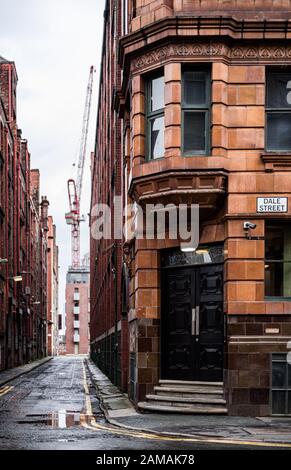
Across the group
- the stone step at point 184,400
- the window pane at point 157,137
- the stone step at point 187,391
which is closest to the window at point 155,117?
the window pane at point 157,137

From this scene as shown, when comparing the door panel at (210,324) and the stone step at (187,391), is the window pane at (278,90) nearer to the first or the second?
the door panel at (210,324)

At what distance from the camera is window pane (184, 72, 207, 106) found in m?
18.9

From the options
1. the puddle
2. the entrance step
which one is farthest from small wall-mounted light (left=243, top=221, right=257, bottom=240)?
the puddle

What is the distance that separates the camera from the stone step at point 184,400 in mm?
18297

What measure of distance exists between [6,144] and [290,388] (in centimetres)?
4068

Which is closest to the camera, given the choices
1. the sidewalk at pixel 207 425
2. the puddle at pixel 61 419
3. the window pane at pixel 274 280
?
the sidewalk at pixel 207 425

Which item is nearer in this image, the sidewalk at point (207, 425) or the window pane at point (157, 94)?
the sidewalk at point (207, 425)

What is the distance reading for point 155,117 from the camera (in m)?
19.7

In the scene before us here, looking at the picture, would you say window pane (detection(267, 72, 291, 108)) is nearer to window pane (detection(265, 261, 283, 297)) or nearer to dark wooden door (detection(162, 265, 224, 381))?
window pane (detection(265, 261, 283, 297))

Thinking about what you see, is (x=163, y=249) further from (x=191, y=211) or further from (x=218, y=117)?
(x=218, y=117)

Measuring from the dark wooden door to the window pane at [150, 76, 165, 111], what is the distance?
4067mm

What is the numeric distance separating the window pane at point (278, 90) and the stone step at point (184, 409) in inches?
282

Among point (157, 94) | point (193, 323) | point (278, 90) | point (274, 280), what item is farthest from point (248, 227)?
point (157, 94)
